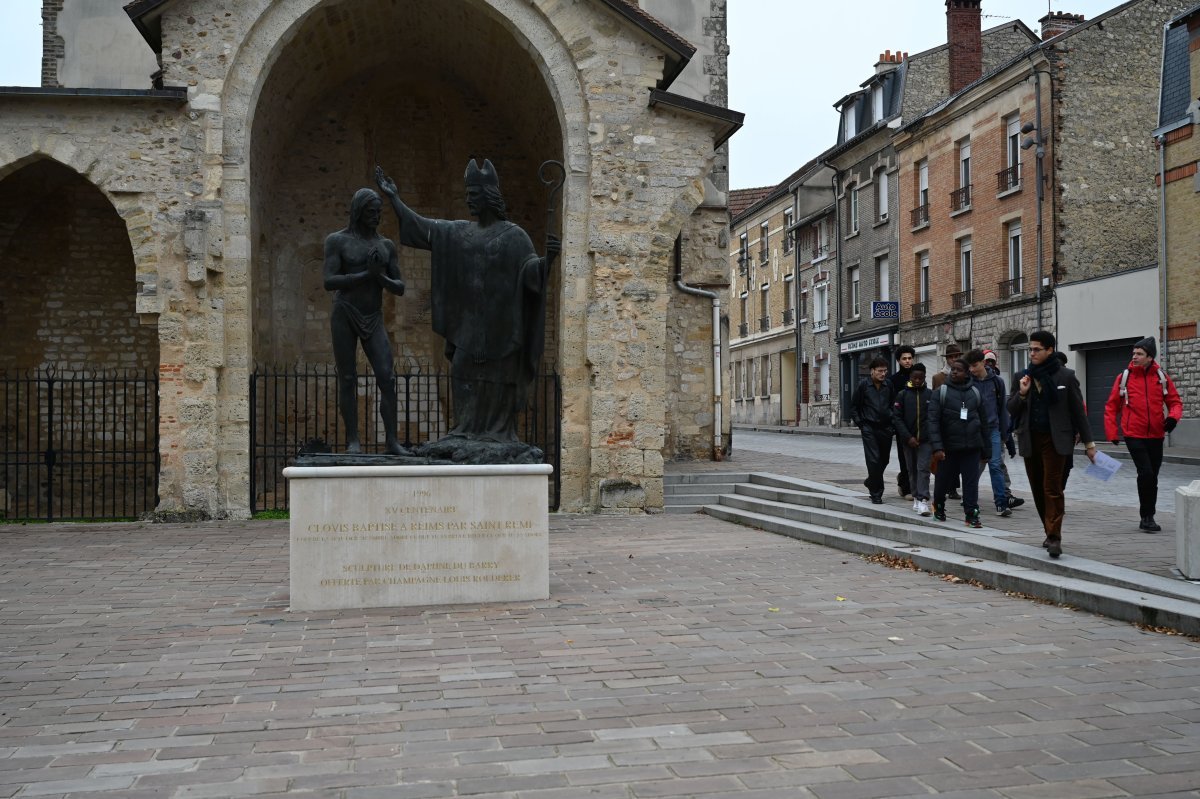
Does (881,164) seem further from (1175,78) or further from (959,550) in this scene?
(959,550)

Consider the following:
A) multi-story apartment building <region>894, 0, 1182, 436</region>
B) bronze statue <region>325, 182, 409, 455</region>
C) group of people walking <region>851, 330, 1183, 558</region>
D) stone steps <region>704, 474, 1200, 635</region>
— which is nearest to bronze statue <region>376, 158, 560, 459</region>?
bronze statue <region>325, 182, 409, 455</region>

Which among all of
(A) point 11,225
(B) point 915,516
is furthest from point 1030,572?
(A) point 11,225

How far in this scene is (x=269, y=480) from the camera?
17.5m

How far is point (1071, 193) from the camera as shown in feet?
86.0

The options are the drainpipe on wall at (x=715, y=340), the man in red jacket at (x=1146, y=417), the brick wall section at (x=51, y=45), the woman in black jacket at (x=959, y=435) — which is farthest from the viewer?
the brick wall section at (x=51, y=45)

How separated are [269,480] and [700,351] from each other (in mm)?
7643

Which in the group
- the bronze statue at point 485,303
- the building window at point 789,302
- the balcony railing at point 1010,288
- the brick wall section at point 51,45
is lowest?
the bronze statue at point 485,303

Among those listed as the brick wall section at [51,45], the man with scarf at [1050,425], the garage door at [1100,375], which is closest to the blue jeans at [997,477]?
A: the man with scarf at [1050,425]

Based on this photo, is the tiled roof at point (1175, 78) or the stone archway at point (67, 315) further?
the tiled roof at point (1175, 78)

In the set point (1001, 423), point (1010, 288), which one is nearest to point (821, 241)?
point (1010, 288)

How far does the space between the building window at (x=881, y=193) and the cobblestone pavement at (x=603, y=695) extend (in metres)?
28.7

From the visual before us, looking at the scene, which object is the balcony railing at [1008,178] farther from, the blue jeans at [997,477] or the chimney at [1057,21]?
the blue jeans at [997,477]

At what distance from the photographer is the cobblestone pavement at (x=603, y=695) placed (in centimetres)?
372

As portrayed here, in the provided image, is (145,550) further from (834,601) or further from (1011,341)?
(1011,341)
